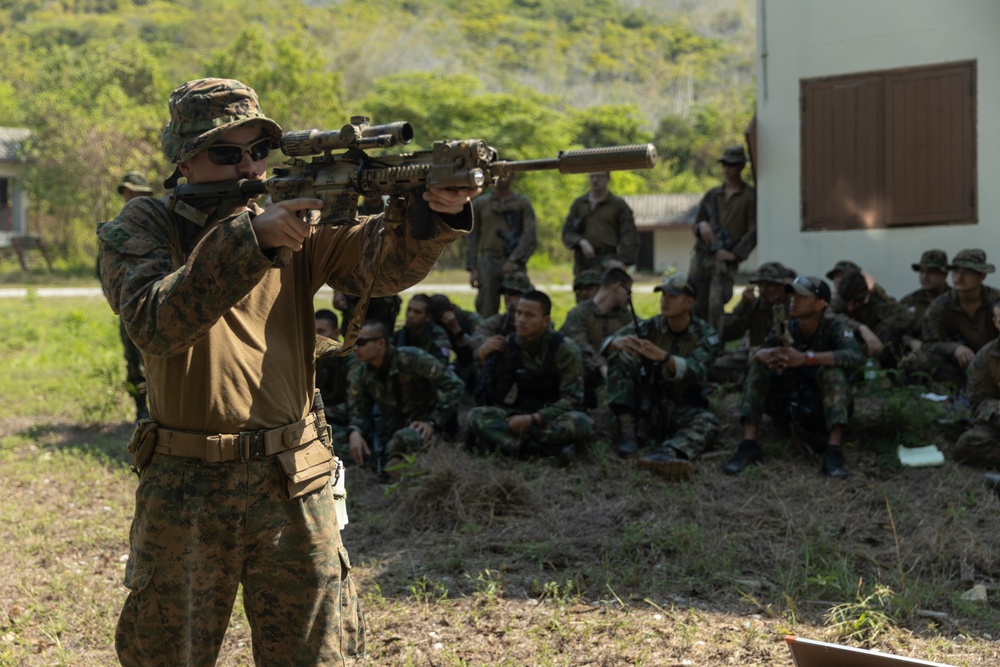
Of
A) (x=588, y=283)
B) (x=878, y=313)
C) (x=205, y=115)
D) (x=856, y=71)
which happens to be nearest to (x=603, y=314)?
(x=588, y=283)

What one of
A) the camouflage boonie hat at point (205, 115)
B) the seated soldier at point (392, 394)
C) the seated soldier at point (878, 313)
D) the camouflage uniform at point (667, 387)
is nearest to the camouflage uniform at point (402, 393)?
the seated soldier at point (392, 394)

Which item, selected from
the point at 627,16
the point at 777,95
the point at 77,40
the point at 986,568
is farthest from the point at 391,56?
the point at 986,568

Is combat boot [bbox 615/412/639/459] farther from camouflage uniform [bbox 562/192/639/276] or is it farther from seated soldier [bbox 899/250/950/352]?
seated soldier [bbox 899/250/950/352]

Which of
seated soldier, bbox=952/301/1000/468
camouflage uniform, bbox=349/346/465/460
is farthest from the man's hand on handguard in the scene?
seated soldier, bbox=952/301/1000/468

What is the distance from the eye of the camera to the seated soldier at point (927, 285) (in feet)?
29.9

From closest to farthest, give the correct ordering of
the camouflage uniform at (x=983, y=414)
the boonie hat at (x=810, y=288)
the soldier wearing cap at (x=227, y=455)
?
1. the soldier wearing cap at (x=227, y=455)
2. the camouflage uniform at (x=983, y=414)
3. the boonie hat at (x=810, y=288)

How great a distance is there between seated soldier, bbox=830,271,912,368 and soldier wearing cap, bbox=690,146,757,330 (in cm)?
105

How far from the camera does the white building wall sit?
375 inches

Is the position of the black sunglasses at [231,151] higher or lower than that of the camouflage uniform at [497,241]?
higher

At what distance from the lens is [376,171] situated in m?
2.84

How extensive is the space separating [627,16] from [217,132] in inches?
5335

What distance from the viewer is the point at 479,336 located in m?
8.83

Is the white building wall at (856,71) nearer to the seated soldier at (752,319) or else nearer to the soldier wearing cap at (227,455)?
the seated soldier at (752,319)

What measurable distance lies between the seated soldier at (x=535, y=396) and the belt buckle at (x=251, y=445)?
14.9 feet
